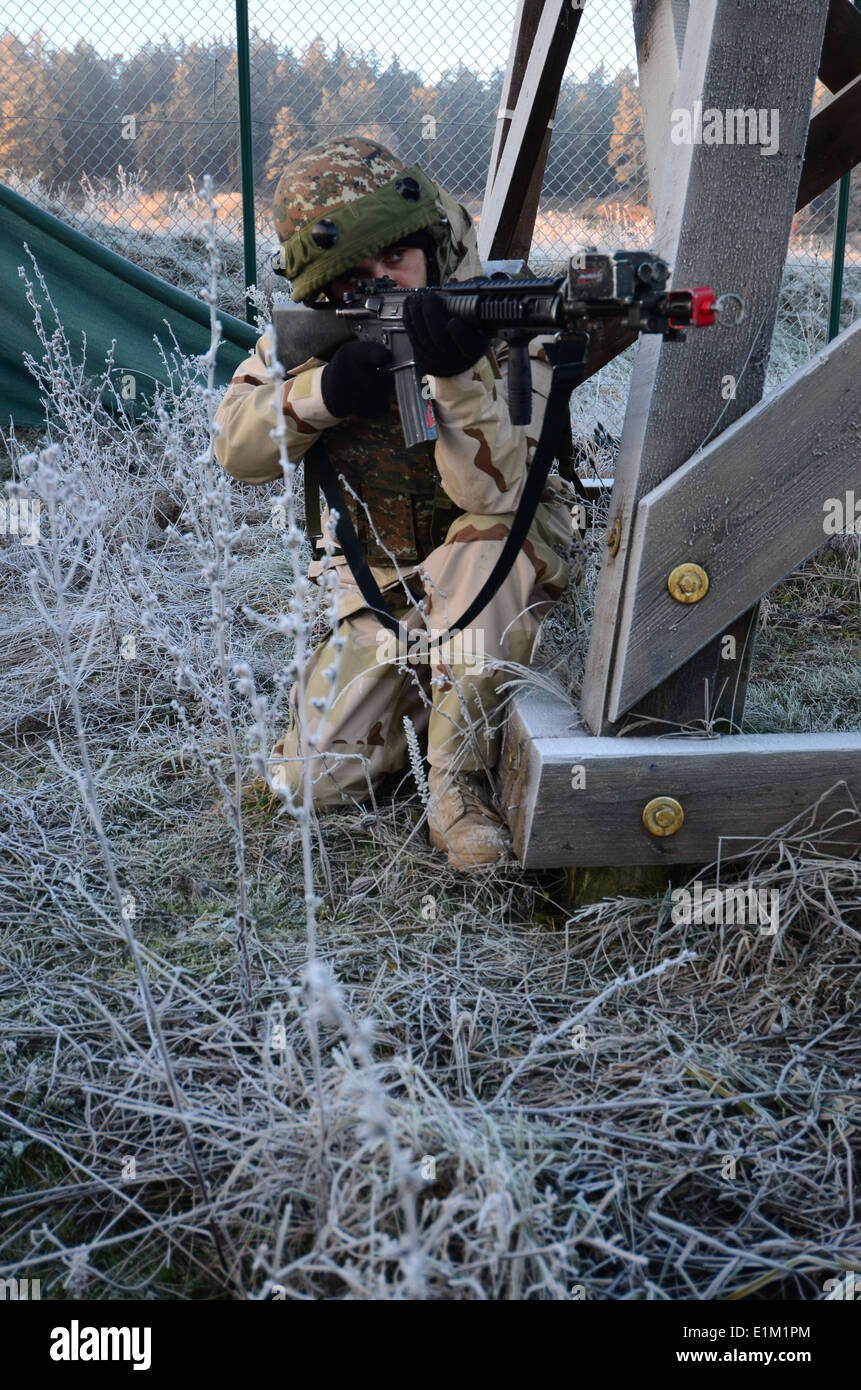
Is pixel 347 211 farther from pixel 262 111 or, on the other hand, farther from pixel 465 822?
pixel 262 111

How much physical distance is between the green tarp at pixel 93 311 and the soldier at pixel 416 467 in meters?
2.36

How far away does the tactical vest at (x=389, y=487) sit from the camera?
280 centimetres

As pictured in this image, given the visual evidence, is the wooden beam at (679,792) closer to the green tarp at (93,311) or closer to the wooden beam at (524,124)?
the wooden beam at (524,124)

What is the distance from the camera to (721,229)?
185 centimetres

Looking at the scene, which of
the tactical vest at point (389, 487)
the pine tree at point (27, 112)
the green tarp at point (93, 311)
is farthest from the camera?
the pine tree at point (27, 112)

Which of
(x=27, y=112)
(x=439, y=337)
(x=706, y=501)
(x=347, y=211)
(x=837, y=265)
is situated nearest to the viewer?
(x=706, y=501)

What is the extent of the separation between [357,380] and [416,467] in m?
0.39

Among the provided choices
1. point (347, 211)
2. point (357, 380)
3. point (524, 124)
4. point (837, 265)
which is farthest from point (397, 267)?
point (837, 265)

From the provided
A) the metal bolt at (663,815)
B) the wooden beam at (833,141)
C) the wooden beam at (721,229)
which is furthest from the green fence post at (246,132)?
the metal bolt at (663,815)

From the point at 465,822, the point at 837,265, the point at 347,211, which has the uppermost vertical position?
the point at 837,265

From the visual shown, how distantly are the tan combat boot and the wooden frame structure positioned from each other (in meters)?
0.14
